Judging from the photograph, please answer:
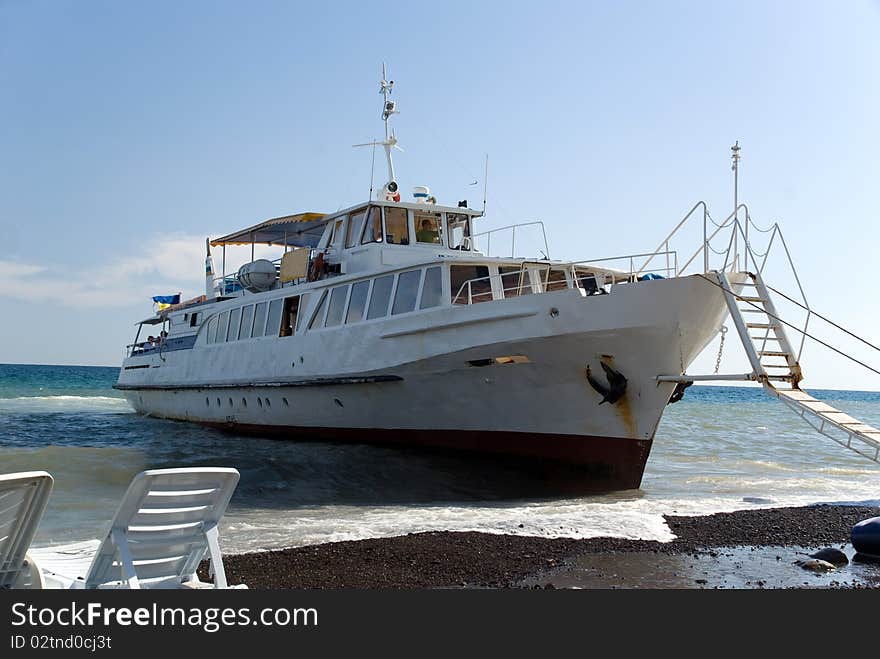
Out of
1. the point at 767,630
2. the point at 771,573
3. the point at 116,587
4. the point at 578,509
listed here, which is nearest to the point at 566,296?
the point at 578,509

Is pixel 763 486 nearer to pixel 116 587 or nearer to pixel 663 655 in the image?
pixel 663 655

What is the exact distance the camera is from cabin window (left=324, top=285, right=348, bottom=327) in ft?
49.7

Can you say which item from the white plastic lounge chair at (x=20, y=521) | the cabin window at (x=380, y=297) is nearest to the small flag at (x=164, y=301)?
the cabin window at (x=380, y=297)

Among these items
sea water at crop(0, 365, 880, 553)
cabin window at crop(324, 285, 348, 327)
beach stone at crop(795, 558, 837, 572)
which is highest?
cabin window at crop(324, 285, 348, 327)

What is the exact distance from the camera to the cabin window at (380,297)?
46.3 feet

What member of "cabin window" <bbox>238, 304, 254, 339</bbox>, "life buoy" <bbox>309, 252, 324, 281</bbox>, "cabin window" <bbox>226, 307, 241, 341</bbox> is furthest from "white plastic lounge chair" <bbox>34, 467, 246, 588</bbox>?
"cabin window" <bbox>226, 307, 241, 341</bbox>

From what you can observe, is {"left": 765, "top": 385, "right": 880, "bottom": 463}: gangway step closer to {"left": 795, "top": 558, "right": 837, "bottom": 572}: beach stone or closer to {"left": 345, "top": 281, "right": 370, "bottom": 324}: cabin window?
{"left": 795, "top": 558, "right": 837, "bottom": 572}: beach stone

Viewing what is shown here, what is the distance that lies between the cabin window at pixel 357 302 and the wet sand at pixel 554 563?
654cm

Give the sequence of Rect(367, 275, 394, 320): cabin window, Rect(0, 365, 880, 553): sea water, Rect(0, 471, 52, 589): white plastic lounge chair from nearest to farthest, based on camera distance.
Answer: Rect(0, 471, 52, 589): white plastic lounge chair → Rect(0, 365, 880, 553): sea water → Rect(367, 275, 394, 320): cabin window

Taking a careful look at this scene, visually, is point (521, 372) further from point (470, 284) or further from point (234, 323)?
point (234, 323)

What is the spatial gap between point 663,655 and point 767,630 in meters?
0.93

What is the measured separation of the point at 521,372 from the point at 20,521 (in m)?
9.02

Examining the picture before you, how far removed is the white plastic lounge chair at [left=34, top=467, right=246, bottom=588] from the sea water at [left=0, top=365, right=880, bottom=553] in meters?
3.70

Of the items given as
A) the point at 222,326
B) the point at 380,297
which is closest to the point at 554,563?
the point at 380,297
